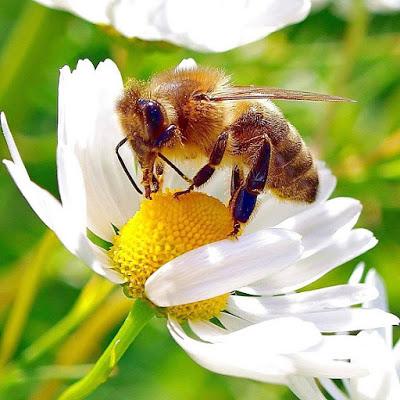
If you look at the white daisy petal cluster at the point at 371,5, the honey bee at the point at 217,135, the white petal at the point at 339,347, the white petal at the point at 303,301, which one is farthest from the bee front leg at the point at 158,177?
the white daisy petal cluster at the point at 371,5

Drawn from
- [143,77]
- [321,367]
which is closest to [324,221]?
[321,367]

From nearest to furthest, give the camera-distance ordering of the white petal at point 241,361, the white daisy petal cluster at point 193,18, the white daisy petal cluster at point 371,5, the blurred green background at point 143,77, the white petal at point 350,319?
the white petal at point 241,361, the white petal at point 350,319, the white daisy petal cluster at point 193,18, the blurred green background at point 143,77, the white daisy petal cluster at point 371,5

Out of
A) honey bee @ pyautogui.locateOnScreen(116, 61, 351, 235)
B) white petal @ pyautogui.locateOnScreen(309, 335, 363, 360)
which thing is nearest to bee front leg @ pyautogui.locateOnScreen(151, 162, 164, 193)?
honey bee @ pyautogui.locateOnScreen(116, 61, 351, 235)

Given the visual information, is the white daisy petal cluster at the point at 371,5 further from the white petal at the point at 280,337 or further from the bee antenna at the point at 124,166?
the white petal at the point at 280,337

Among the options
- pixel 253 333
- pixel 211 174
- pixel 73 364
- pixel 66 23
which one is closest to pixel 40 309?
pixel 73 364

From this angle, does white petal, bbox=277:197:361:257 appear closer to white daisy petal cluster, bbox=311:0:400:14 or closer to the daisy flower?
the daisy flower

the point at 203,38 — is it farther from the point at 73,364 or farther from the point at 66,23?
the point at 73,364

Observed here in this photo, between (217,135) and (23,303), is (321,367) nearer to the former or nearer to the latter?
(217,135)
